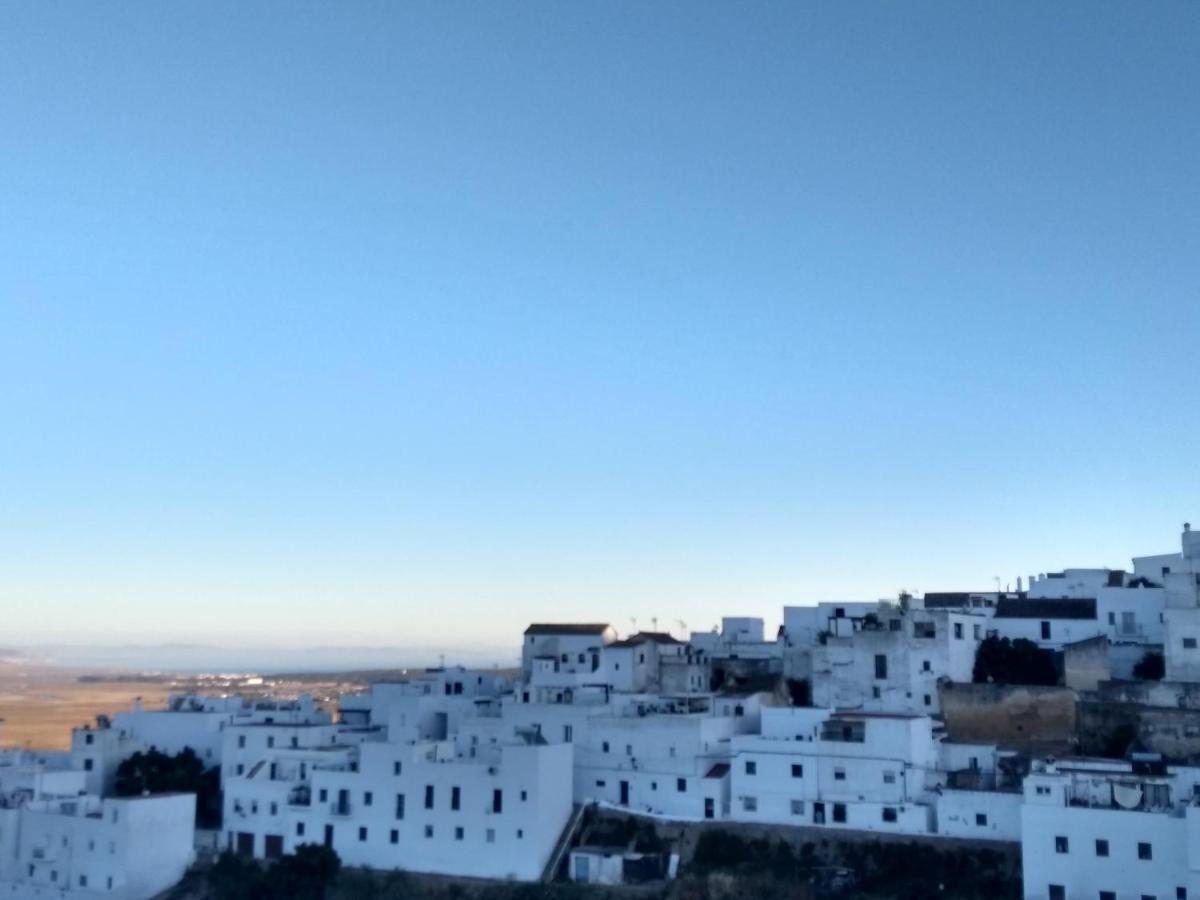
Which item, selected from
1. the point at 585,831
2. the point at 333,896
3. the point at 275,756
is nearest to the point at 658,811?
the point at 585,831

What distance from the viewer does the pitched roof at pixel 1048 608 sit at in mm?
39116

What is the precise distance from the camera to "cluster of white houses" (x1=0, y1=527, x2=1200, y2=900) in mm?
27391

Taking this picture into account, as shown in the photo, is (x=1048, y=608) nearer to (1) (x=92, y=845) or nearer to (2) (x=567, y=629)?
(2) (x=567, y=629)

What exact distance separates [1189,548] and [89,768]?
35953 mm

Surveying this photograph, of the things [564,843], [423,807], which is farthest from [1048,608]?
[423,807]

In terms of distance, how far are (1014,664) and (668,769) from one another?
11.4 metres

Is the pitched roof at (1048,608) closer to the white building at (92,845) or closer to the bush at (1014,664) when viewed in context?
the bush at (1014,664)

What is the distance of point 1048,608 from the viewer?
131 ft

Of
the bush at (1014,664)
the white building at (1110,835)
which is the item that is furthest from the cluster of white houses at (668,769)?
the bush at (1014,664)

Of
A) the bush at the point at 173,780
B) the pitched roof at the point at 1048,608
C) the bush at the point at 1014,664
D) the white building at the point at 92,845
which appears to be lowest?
the white building at the point at 92,845

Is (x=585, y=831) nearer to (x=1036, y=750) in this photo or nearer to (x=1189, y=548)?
(x=1036, y=750)

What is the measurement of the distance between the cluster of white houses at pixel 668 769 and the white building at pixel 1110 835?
4cm

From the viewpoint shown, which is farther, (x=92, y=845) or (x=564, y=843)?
(x=92, y=845)

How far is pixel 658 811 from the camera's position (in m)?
33.8
